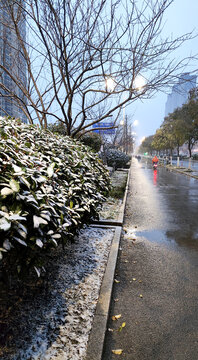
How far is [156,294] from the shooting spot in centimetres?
324

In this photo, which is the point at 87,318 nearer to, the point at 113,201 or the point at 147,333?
the point at 147,333

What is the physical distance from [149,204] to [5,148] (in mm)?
7194

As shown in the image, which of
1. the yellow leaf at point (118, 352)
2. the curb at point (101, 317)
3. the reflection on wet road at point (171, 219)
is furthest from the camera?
the reflection on wet road at point (171, 219)

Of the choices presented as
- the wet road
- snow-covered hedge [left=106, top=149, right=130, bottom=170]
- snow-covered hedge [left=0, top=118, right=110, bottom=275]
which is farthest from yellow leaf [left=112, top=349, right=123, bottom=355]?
snow-covered hedge [left=106, top=149, right=130, bottom=170]

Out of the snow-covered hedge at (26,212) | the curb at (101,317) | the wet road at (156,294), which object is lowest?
the wet road at (156,294)

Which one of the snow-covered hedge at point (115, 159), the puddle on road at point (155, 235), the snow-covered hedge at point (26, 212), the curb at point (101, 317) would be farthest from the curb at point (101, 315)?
the snow-covered hedge at point (115, 159)

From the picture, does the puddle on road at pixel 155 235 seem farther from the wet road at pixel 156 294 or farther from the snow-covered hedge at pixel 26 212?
the snow-covered hedge at pixel 26 212

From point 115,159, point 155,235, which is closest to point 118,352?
point 155,235

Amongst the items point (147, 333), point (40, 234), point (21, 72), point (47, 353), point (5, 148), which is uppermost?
point (21, 72)

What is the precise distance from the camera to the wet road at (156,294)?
238 centimetres

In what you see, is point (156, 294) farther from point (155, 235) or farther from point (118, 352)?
point (155, 235)

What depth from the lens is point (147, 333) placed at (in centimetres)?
254

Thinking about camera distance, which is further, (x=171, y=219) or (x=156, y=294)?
(x=171, y=219)

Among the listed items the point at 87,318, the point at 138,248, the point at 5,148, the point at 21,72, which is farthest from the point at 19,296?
the point at 21,72
